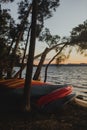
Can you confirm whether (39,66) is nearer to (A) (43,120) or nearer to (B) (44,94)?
(B) (44,94)

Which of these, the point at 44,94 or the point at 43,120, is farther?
the point at 44,94

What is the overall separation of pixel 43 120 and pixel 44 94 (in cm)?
148

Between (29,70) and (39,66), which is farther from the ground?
(29,70)

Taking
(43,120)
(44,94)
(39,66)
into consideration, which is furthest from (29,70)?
(39,66)

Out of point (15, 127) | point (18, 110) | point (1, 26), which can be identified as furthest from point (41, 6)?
point (15, 127)

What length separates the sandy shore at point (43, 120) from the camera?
966 cm

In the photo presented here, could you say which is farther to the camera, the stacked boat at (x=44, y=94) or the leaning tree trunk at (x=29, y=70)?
the stacked boat at (x=44, y=94)

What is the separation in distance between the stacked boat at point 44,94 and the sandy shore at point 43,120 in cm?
35

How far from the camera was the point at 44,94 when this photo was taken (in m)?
11.7

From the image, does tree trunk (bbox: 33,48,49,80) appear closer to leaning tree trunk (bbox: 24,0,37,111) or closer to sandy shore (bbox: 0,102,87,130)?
sandy shore (bbox: 0,102,87,130)

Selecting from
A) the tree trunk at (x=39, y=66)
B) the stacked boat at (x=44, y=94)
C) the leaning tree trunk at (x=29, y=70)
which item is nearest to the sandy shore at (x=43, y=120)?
the stacked boat at (x=44, y=94)

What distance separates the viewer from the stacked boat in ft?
37.8

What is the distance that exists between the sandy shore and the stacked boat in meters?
0.35

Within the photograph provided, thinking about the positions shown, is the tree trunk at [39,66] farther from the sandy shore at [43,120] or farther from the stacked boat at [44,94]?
the sandy shore at [43,120]
